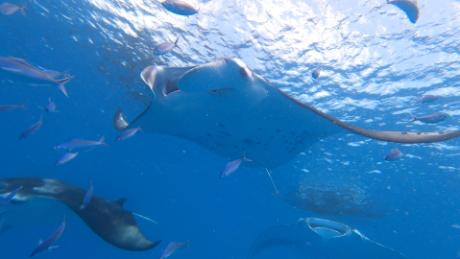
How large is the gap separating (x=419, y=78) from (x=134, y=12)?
9.96 meters

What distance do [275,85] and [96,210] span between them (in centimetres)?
414

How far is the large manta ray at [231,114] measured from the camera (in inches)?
215

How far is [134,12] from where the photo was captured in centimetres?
1188

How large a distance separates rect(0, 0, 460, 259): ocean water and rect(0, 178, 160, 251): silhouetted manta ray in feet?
2.41

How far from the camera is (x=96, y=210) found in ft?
22.5

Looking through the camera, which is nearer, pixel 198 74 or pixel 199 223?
pixel 198 74

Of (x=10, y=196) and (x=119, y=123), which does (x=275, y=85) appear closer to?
(x=119, y=123)

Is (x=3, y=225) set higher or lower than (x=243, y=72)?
lower

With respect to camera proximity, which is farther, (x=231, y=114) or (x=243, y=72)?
(x=231, y=114)

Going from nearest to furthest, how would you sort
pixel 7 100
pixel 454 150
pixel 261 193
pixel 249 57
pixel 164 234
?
pixel 249 57, pixel 454 150, pixel 7 100, pixel 261 193, pixel 164 234

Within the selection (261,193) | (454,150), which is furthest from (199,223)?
(454,150)

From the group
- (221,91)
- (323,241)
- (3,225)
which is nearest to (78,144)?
(221,91)

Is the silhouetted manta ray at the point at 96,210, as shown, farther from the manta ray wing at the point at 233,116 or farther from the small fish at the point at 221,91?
the small fish at the point at 221,91

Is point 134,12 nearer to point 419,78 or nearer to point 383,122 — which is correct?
point 419,78
